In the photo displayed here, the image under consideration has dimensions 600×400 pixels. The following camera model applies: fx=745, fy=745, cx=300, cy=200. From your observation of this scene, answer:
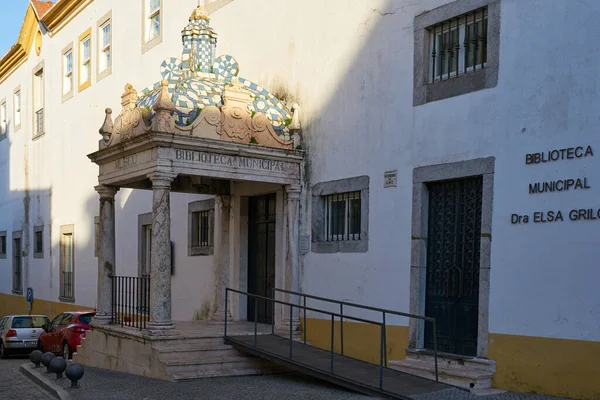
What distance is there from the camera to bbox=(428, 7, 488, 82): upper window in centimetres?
977

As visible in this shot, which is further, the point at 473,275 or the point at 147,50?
the point at 147,50


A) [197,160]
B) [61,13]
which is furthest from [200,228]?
[61,13]

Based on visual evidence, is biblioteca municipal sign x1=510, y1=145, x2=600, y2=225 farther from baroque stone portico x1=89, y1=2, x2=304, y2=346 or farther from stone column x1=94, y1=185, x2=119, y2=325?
stone column x1=94, y1=185, x2=119, y2=325

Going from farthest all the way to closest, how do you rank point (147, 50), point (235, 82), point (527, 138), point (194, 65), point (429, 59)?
point (147, 50), point (194, 65), point (235, 82), point (429, 59), point (527, 138)

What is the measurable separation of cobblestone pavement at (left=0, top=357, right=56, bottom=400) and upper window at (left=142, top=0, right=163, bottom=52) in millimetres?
8254

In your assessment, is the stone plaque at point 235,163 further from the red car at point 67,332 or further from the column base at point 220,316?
the red car at point 67,332

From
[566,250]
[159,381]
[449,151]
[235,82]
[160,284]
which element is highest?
[235,82]

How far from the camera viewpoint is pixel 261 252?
13797 millimetres

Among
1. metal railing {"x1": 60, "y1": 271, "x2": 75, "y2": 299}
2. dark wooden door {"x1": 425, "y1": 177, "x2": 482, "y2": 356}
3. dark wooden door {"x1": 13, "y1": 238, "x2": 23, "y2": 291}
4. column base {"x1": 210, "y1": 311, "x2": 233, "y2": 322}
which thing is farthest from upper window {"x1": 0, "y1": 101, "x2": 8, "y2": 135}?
dark wooden door {"x1": 425, "y1": 177, "x2": 482, "y2": 356}

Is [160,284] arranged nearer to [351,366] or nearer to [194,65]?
[351,366]

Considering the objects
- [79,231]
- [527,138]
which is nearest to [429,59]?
[527,138]

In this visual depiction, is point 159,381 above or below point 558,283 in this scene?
below

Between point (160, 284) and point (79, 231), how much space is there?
1215cm

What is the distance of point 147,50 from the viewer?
60.6 feet
